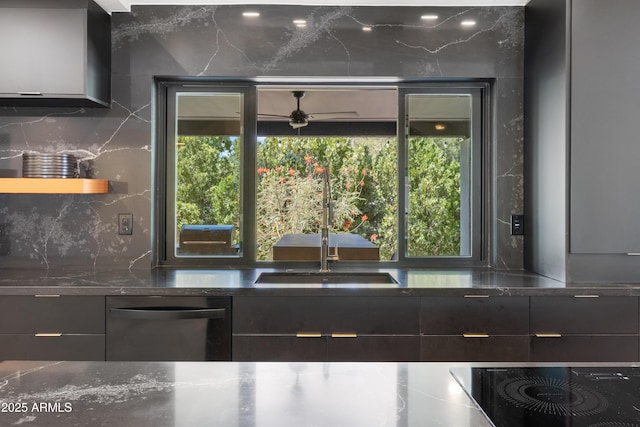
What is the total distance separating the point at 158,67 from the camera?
2797 mm

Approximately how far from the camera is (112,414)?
2.74 feet

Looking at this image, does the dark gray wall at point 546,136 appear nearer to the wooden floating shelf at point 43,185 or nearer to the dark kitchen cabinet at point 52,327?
the dark kitchen cabinet at point 52,327

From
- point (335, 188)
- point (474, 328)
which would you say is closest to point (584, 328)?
point (474, 328)

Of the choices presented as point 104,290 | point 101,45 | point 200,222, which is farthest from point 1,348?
point 101,45

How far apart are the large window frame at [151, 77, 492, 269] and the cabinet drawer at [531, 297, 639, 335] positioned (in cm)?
75

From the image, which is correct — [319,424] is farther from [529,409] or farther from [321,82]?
[321,82]

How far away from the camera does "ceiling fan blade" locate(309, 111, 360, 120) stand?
3098 millimetres

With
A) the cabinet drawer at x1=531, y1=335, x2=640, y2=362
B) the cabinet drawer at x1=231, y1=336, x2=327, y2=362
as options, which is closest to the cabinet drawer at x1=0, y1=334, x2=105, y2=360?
the cabinet drawer at x1=231, y1=336, x2=327, y2=362

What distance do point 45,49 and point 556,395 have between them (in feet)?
8.41

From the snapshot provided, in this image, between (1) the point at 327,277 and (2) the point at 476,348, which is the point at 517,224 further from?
(1) the point at 327,277

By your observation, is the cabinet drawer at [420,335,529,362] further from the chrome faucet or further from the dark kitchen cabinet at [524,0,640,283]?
the chrome faucet

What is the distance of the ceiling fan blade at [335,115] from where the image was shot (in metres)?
3.10

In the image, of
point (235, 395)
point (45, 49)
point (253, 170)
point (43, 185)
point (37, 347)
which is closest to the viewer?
point (235, 395)

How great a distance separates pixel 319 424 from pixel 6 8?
2567 mm
